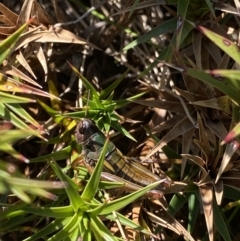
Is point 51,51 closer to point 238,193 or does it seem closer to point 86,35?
point 86,35

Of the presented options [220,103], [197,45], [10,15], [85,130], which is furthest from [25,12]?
[220,103]

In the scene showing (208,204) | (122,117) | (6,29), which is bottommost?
(208,204)

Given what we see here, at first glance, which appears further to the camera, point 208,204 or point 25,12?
point 25,12

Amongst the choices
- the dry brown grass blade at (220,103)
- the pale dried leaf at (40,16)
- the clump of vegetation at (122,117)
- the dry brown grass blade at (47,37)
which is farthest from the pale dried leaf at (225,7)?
the pale dried leaf at (40,16)

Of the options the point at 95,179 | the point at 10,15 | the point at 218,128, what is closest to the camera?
the point at 95,179

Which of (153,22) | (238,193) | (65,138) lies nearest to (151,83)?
(153,22)

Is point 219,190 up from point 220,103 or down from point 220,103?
down

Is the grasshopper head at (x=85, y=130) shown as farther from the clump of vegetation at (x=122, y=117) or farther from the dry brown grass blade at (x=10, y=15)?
the dry brown grass blade at (x=10, y=15)

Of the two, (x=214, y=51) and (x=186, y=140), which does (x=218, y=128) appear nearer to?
(x=186, y=140)
